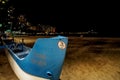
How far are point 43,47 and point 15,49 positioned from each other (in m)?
4.93

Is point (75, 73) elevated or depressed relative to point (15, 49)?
depressed

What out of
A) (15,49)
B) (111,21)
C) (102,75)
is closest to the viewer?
(102,75)

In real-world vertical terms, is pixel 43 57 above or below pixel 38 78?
above

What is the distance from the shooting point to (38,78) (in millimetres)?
7145

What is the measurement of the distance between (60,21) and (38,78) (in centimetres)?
9883

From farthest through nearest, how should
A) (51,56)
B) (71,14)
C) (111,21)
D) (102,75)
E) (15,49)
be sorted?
(71,14) < (111,21) < (15,49) < (102,75) < (51,56)

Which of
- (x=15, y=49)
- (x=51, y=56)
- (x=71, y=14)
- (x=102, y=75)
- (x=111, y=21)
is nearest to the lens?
(x=51, y=56)

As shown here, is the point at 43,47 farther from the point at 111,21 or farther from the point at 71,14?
the point at 71,14

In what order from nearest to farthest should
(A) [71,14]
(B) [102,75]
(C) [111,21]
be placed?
1. (B) [102,75]
2. (C) [111,21]
3. (A) [71,14]

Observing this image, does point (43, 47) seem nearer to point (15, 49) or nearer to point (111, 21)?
point (15, 49)

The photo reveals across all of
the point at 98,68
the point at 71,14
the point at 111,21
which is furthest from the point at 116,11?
the point at 98,68

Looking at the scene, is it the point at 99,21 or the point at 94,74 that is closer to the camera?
the point at 94,74

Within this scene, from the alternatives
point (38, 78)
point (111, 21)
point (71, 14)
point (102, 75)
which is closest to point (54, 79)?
point (38, 78)

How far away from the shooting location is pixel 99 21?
91875mm
